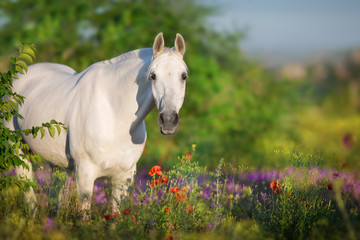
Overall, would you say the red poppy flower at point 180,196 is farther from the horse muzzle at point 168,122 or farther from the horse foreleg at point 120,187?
the horse muzzle at point 168,122

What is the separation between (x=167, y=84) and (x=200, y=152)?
4.75m

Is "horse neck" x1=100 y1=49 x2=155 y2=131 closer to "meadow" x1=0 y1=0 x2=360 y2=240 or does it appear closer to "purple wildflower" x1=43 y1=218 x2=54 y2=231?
"meadow" x1=0 y1=0 x2=360 y2=240

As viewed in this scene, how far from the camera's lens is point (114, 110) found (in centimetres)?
428

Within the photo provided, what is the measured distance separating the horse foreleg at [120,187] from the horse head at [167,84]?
38.6 inches

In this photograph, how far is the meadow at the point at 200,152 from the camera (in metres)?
3.96

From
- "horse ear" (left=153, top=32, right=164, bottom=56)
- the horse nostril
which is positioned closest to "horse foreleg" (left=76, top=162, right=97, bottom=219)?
the horse nostril

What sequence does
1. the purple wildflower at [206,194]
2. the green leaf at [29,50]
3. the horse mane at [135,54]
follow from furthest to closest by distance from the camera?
the purple wildflower at [206,194], the horse mane at [135,54], the green leaf at [29,50]

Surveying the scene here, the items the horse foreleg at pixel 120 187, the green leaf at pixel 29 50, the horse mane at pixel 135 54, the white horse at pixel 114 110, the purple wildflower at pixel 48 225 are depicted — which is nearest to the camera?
the purple wildflower at pixel 48 225

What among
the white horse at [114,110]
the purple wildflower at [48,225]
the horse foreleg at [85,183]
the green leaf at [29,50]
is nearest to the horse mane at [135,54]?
the white horse at [114,110]

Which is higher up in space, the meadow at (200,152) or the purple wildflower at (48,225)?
the meadow at (200,152)

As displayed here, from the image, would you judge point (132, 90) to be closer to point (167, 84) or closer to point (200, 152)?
point (167, 84)

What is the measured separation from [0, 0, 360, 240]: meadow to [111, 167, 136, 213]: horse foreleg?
0.43 ft

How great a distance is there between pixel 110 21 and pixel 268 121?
4.84 meters

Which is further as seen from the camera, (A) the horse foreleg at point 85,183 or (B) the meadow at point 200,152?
(A) the horse foreleg at point 85,183
